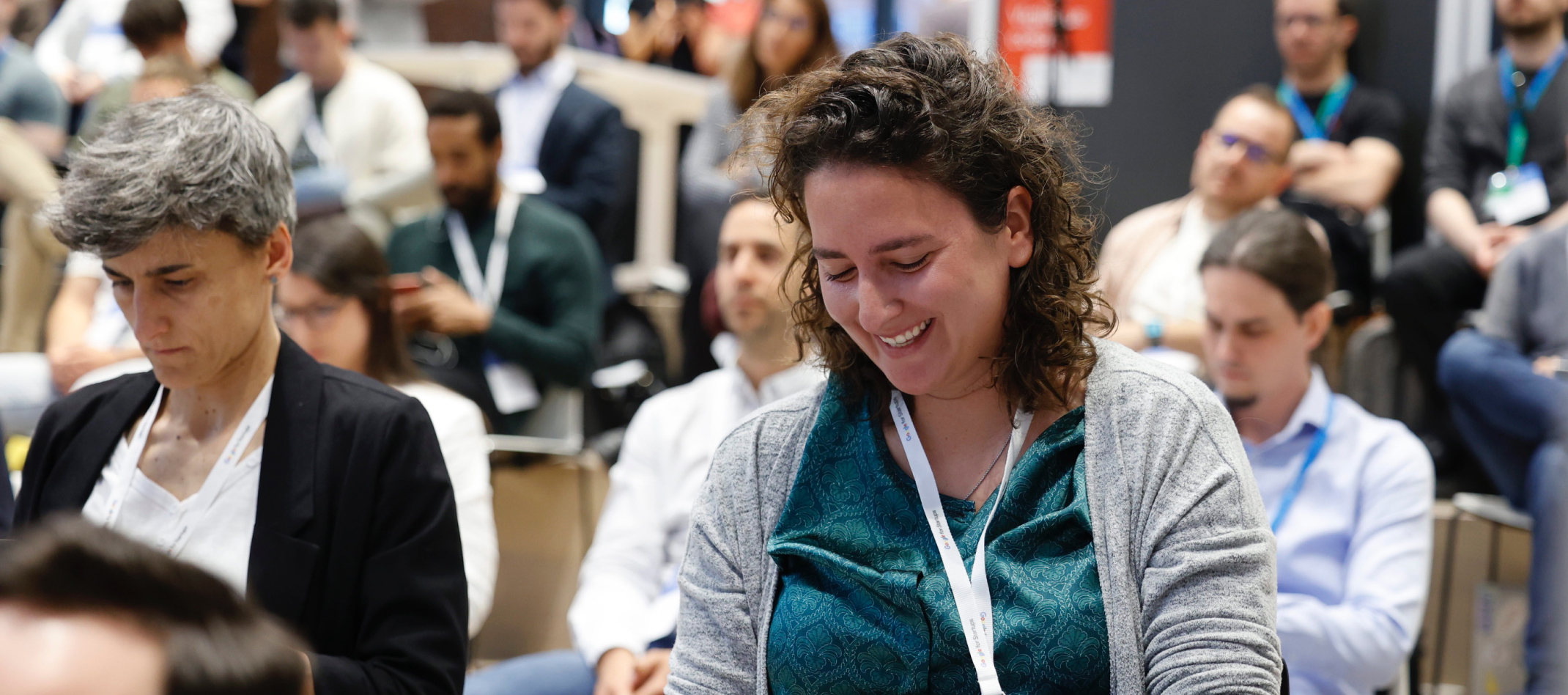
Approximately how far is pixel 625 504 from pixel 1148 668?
1603mm

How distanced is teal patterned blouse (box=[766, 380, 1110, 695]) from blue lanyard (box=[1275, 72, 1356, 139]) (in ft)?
10.8

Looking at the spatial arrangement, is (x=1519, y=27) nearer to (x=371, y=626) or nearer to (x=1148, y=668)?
(x=1148, y=668)

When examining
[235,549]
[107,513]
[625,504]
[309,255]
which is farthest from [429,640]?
[309,255]

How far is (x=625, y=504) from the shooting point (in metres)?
2.76

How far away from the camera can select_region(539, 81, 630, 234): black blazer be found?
4789mm

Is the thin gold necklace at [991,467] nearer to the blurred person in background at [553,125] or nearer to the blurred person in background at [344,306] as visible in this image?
the blurred person in background at [344,306]

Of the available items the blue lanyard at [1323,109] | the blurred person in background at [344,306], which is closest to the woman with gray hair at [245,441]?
the blurred person in background at [344,306]

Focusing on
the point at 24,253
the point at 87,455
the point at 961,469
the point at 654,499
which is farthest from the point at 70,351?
the point at 961,469

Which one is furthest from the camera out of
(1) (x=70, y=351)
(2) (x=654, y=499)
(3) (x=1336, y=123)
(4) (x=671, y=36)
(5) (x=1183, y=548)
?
(4) (x=671, y=36)

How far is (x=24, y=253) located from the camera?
440 cm

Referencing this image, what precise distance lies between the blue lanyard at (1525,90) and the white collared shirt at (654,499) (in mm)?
2615

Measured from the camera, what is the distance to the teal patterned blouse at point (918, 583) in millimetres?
1325

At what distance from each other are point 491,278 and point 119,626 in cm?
327

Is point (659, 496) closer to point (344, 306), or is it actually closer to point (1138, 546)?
point (344, 306)
